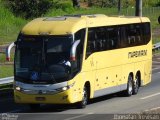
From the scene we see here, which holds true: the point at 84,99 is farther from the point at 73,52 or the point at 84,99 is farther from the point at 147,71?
the point at 147,71

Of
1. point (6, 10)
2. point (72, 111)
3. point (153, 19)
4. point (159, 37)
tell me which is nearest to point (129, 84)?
point (72, 111)

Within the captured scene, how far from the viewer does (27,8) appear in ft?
216

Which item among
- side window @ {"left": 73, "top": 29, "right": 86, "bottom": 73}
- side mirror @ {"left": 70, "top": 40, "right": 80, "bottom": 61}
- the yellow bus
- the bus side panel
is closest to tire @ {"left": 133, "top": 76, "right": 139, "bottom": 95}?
the bus side panel

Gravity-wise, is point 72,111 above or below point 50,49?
below

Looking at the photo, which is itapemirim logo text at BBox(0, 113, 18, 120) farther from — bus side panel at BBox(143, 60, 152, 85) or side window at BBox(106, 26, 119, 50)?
bus side panel at BBox(143, 60, 152, 85)

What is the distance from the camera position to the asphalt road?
1947cm

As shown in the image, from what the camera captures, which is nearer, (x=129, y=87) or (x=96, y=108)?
(x=96, y=108)

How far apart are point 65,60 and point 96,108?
2.00 metres

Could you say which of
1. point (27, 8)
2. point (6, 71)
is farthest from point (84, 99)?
point (27, 8)

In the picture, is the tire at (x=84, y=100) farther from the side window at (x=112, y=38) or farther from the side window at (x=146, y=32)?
the side window at (x=146, y=32)

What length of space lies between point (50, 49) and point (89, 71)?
188 cm

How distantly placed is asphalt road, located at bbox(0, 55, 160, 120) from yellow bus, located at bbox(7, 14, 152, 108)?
1.28 feet

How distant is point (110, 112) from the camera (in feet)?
66.4

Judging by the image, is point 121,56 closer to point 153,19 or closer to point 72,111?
point 72,111
